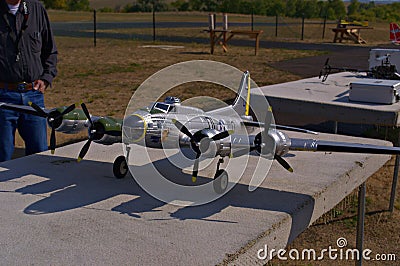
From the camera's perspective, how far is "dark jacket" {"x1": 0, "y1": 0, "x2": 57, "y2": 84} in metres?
6.20

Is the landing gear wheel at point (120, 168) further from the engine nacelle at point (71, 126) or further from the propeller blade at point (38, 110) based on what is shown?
the propeller blade at point (38, 110)

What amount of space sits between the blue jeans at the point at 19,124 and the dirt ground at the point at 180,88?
3.50 m

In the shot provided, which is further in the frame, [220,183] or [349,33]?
[349,33]

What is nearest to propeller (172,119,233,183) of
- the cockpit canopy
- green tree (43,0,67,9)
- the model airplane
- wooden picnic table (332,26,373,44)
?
the model airplane

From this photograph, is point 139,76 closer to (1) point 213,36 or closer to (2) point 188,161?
(1) point 213,36

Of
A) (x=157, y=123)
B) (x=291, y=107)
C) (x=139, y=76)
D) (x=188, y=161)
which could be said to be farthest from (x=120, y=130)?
(x=139, y=76)

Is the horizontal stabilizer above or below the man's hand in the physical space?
below

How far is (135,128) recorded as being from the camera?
5.14 m

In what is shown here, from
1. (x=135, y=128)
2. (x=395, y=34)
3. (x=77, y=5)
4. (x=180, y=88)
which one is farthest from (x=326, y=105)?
(x=77, y=5)

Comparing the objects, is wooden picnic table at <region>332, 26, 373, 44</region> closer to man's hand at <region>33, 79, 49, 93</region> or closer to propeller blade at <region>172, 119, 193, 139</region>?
man's hand at <region>33, 79, 49, 93</region>

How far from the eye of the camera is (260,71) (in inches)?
859

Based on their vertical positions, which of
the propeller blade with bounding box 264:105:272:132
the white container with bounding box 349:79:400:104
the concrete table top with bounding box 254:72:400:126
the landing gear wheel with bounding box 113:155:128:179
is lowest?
the landing gear wheel with bounding box 113:155:128:179

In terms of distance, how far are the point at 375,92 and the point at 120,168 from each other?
17.2ft

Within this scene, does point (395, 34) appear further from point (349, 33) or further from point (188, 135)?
point (349, 33)
